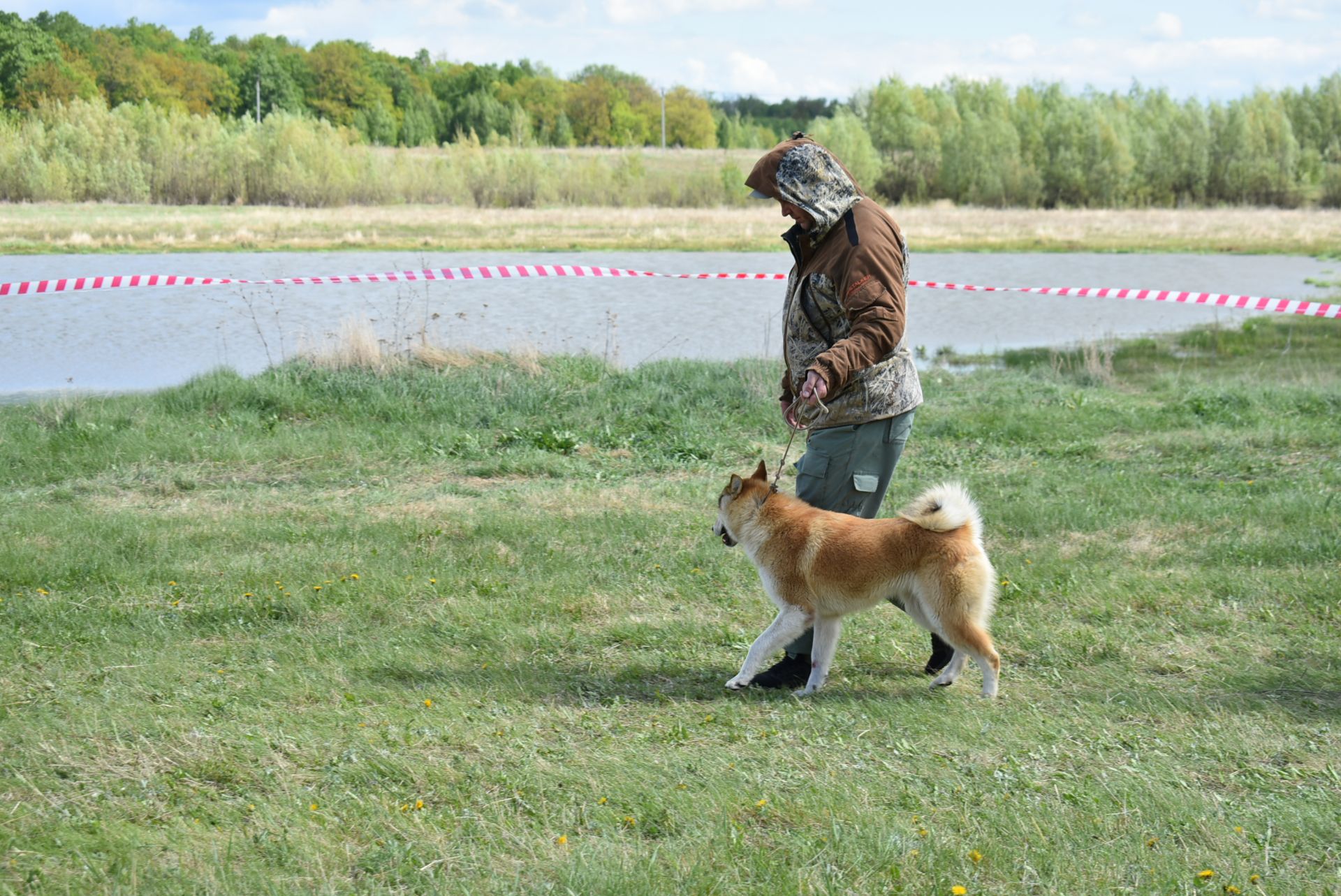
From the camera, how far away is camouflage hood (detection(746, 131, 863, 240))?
169 inches

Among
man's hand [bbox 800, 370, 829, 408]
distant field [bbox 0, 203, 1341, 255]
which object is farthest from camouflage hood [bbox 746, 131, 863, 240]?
distant field [bbox 0, 203, 1341, 255]

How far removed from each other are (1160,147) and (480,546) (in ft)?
234

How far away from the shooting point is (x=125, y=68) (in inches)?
3137

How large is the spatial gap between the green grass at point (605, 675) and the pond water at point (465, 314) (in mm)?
4448

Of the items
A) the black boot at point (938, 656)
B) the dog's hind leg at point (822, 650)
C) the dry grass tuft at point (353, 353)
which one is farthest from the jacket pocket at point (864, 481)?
the dry grass tuft at point (353, 353)

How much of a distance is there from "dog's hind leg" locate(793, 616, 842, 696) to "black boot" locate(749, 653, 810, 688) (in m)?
0.10

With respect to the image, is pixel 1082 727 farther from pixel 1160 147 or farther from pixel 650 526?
pixel 1160 147

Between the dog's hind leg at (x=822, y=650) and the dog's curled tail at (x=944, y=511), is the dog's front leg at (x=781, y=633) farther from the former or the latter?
the dog's curled tail at (x=944, y=511)

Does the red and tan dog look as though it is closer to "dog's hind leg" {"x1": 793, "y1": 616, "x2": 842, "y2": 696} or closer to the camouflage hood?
"dog's hind leg" {"x1": 793, "y1": 616, "x2": 842, "y2": 696}

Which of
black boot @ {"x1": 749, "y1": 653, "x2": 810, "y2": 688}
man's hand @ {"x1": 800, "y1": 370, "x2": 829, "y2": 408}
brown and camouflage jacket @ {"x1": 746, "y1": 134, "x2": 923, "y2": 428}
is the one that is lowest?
black boot @ {"x1": 749, "y1": 653, "x2": 810, "y2": 688}

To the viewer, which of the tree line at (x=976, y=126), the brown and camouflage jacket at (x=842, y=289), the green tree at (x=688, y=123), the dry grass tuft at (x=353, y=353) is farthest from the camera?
the green tree at (x=688, y=123)

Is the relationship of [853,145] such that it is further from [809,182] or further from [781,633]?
[781,633]

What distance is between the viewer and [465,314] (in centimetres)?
1712

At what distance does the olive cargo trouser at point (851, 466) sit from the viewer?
463 centimetres
